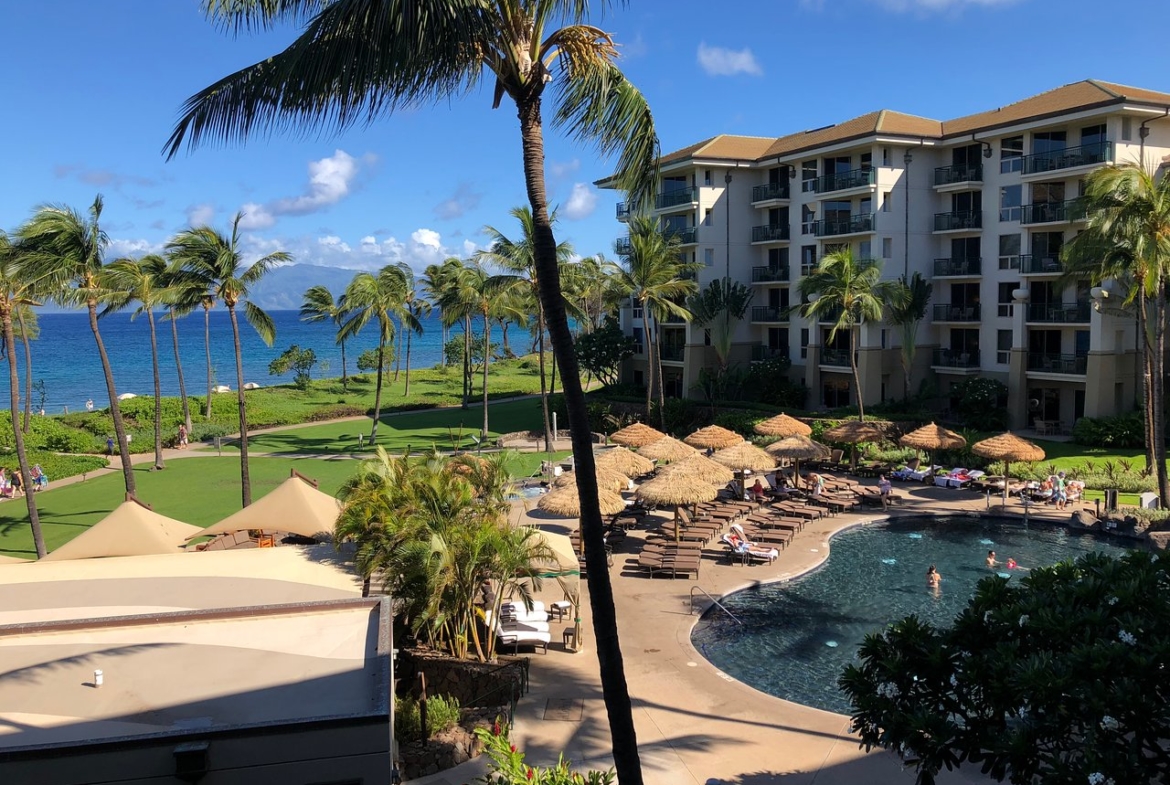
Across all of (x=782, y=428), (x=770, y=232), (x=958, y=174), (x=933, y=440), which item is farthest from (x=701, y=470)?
(x=770, y=232)

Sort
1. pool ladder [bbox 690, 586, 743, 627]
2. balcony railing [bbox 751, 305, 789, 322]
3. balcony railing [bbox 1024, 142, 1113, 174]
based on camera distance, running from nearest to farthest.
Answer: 1. pool ladder [bbox 690, 586, 743, 627]
2. balcony railing [bbox 1024, 142, 1113, 174]
3. balcony railing [bbox 751, 305, 789, 322]

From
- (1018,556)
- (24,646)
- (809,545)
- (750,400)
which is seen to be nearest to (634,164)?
(24,646)

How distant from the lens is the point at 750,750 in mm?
12102

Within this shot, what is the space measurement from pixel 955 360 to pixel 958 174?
8539mm

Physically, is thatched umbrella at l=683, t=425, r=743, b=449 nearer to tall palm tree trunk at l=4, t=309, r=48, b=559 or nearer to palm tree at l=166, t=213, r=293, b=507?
palm tree at l=166, t=213, r=293, b=507

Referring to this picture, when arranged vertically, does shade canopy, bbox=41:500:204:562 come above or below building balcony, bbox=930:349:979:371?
below

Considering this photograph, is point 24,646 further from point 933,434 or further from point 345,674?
point 933,434

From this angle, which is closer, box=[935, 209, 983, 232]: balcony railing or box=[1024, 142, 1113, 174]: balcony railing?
box=[1024, 142, 1113, 174]: balcony railing

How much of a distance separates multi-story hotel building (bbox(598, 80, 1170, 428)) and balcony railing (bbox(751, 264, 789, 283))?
0.10 metres

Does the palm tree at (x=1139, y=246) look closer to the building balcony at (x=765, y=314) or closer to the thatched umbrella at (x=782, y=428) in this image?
the thatched umbrella at (x=782, y=428)

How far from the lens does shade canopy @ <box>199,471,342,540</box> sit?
19953 millimetres

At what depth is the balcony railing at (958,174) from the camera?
38438 mm

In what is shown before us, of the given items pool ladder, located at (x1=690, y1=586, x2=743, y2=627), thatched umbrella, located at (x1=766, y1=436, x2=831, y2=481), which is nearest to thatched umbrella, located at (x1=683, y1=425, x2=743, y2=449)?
thatched umbrella, located at (x1=766, y1=436, x2=831, y2=481)

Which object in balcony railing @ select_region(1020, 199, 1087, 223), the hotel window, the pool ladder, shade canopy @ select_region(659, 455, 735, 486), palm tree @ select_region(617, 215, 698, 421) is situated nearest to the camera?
the pool ladder
